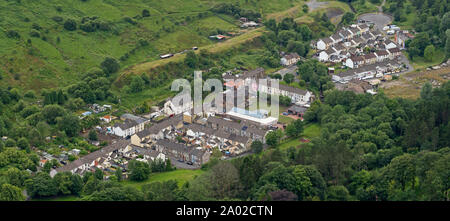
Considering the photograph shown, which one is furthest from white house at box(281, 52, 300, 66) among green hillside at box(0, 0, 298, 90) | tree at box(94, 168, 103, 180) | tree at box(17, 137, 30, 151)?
tree at box(17, 137, 30, 151)

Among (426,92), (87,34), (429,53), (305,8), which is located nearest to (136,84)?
(87,34)

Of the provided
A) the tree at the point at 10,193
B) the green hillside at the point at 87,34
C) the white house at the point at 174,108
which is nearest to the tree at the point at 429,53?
the green hillside at the point at 87,34

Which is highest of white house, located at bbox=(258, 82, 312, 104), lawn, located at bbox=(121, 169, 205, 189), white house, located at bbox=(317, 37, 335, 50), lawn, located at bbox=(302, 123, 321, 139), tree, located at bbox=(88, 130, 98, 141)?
white house, located at bbox=(317, 37, 335, 50)

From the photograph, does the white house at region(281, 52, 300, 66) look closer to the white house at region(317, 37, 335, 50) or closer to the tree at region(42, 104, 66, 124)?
the white house at region(317, 37, 335, 50)

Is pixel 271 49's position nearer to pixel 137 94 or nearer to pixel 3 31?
pixel 137 94

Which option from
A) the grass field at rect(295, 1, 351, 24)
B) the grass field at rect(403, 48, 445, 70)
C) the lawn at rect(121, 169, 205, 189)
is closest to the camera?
the lawn at rect(121, 169, 205, 189)
